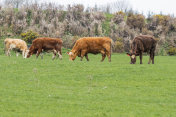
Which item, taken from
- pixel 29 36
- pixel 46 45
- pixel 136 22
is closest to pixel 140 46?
pixel 46 45

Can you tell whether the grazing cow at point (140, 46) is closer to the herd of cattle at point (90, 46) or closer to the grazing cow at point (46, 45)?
the herd of cattle at point (90, 46)

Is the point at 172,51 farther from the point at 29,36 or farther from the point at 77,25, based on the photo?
the point at 29,36

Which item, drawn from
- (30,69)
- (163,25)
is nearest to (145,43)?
(30,69)

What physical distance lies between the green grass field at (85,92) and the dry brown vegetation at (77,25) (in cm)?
3485

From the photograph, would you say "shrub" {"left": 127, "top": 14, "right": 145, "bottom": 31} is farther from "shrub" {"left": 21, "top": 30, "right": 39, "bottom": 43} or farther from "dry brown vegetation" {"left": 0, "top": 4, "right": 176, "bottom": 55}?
"shrub" {"left": 21, "top": 30, "right": 39, "bottom": 43}

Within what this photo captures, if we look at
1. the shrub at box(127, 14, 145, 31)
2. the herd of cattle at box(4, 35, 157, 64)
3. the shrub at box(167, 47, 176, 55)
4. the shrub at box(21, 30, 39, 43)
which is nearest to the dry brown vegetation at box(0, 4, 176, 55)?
the shrub at box(127, 14, 145, 31)

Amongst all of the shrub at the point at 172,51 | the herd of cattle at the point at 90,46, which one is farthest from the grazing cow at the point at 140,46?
the shrub at the point at 172,51

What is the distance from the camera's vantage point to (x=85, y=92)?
11.3 m

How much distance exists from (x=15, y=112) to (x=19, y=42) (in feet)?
75.6

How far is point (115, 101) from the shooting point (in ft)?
32.4

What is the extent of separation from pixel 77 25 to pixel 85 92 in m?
51.2

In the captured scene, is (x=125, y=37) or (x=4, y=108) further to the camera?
(x=125, y=37)

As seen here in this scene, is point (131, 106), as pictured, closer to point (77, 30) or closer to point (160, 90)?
point (160, 90)

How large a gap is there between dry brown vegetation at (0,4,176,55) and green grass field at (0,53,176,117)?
114 ft
